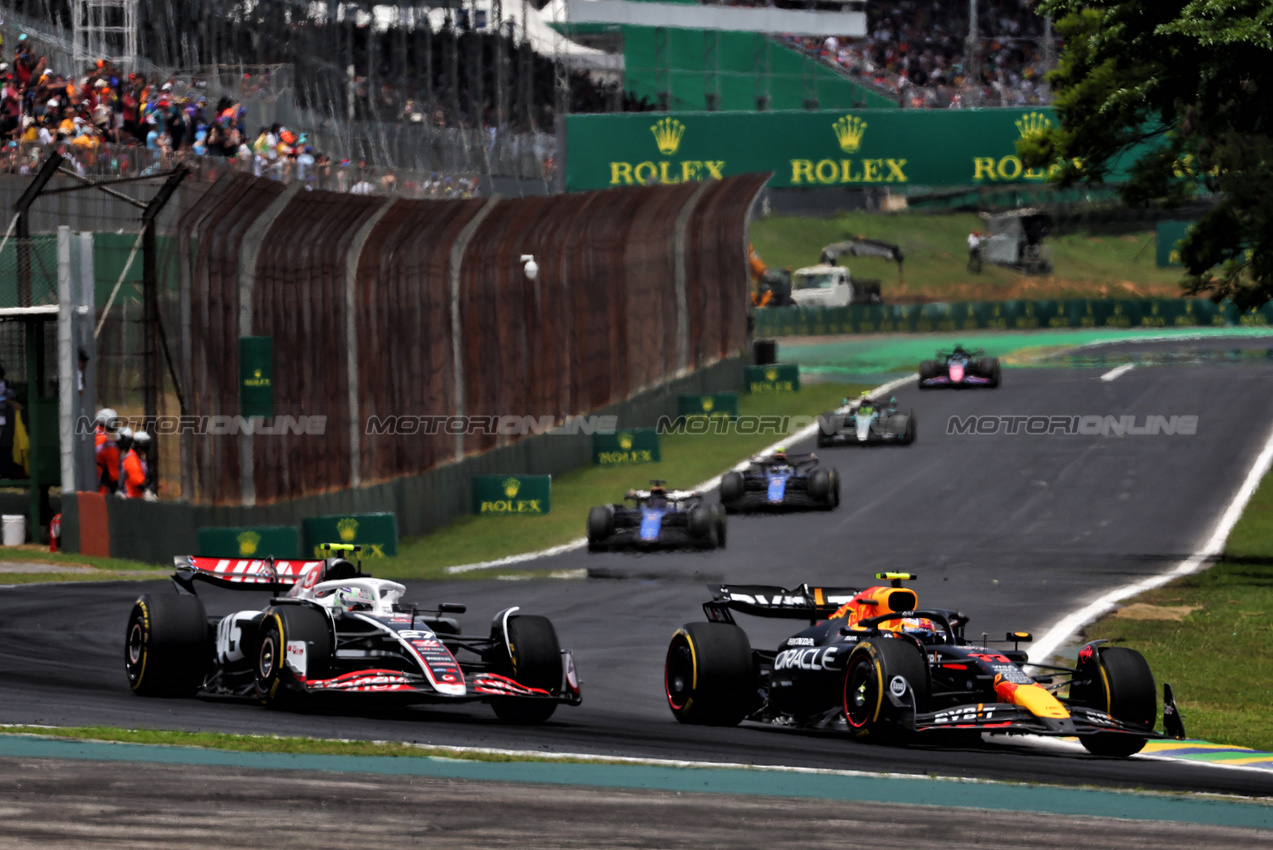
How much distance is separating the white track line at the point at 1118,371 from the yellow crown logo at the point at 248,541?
23078 mm

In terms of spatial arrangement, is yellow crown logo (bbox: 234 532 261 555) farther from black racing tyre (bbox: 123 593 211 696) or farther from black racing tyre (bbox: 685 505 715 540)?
black racing tyre (bbox: 123 593 211 696)

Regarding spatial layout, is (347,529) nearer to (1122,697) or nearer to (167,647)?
(167,647)

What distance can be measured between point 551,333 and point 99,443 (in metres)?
9.98

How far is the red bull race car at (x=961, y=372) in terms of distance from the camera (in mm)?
37375

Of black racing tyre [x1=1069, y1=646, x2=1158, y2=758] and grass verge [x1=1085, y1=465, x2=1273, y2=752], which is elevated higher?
black racing tyre [x1=1069, y1=646, x2=1158, y2=758]

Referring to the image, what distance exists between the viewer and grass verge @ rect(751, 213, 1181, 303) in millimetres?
60344

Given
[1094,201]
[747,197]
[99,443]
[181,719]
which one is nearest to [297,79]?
[747,197]

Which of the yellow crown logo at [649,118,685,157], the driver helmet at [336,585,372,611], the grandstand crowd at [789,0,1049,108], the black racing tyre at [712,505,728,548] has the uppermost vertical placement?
the grandstand crowd at [789,0,1049,108]

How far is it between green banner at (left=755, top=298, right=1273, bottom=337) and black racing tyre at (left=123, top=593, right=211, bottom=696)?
39.5 meters

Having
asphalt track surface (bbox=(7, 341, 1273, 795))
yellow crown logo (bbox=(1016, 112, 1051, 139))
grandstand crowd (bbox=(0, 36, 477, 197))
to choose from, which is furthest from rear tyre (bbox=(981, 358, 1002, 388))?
yellow crown logo (bbox=(1016, 112, 1051, 139))

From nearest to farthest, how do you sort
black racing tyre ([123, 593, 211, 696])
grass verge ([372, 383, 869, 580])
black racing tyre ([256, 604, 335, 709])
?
black racing tyre ([256, 604, 335, 709]) → black racing tyre ([123, 593, 211, 696]) → grass verge ([372, 383, 869, 580])

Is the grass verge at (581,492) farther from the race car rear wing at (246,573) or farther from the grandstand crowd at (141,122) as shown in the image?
the race car rear wing at (246,573)

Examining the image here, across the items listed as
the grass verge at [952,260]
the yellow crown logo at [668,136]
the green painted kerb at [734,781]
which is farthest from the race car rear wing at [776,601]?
the grass verge at [952,260]

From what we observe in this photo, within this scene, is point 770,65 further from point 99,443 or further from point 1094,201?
point 99,443
